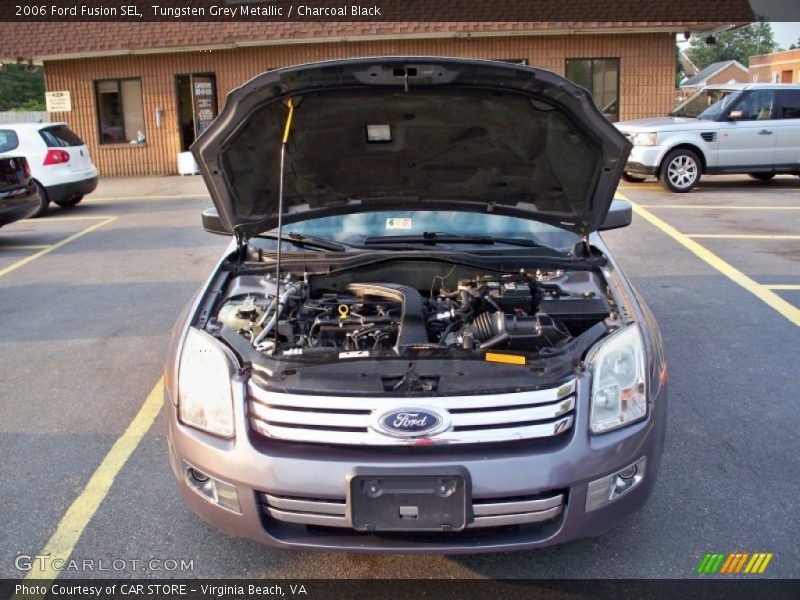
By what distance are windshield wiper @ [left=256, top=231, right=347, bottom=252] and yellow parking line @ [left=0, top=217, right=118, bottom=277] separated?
5763 millimetres

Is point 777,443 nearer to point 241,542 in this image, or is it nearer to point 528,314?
point 528,314

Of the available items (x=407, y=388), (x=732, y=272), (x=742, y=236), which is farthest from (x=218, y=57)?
(x=407, y=388)

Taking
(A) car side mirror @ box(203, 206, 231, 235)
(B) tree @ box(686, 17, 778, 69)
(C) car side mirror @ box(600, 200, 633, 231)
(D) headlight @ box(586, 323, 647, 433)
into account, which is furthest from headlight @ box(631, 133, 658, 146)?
(B) tree @ box(686, 17, 778, 69)

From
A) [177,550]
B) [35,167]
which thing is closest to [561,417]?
[177,550]

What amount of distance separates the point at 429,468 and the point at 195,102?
18.2m

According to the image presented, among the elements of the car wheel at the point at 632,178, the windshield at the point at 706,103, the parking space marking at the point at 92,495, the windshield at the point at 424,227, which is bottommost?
the parking space marking at the point at 92,495

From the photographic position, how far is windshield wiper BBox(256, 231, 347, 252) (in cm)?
413

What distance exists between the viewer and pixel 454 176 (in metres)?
4.06

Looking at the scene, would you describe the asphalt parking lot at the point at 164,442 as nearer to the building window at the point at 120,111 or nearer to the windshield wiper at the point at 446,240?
the windshield wiper at the point at 446,240

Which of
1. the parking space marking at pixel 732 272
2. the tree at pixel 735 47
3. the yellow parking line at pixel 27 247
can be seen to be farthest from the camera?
the tree at pixel 735 47

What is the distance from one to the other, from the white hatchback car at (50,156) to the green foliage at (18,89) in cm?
3454

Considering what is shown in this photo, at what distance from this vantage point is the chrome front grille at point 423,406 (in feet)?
8.62

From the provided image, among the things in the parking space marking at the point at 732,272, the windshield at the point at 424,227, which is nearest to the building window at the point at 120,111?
the parking space marking at the point at 732,272

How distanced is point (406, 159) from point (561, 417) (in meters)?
1.78
